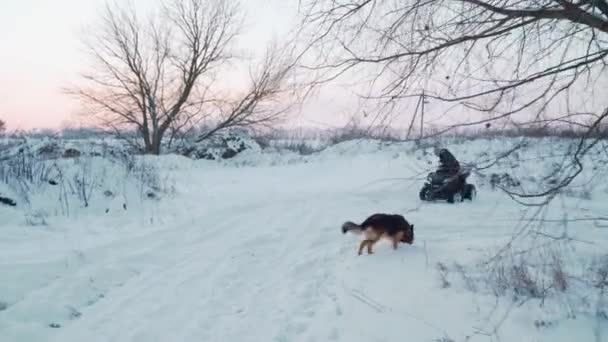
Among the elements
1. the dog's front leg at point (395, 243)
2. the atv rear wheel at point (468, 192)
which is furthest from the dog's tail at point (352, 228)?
the atv rear wheel at point (468, 192)

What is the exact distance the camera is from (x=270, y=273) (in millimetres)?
4480

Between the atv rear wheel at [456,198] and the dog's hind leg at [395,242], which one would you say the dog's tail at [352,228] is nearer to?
the dog's hind leg at [395,242]

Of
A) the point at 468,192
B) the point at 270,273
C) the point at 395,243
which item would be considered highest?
the point at 468,192

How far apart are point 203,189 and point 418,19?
879cm

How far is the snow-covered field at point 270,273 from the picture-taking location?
10.0ft

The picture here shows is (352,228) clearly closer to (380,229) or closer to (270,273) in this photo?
(380,229)

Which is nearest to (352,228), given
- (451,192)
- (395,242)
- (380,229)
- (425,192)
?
(380,229)

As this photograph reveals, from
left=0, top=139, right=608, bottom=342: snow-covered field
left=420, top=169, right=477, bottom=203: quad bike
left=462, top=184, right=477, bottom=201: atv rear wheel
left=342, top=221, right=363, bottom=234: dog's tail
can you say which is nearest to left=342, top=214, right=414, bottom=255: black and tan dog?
left=342, top=221, right=363, bottom=234: dog's tail

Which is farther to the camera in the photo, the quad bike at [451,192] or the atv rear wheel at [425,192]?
the atv rear wheel at [425,192]

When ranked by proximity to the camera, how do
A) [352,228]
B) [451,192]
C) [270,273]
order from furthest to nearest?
[451,192] → [352,228] → [270,273]

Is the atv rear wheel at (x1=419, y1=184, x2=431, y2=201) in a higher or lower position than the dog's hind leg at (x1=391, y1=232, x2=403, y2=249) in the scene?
higher

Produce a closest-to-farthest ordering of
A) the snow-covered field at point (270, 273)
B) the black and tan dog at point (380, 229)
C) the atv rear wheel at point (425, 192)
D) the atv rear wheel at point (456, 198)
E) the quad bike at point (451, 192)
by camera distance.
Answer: the snow-covered field at point (270, 273) → the black and tan dog at point (380, 229) → the quad bike at point (451, 192) → the atv rear wheel at point (425, 192) → the atv rear wheel at point (456, 198)

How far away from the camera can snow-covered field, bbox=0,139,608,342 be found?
120 inches

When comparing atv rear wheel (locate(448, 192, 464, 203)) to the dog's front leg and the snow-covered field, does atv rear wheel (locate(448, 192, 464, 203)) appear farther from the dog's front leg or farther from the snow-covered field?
the dog's front leg
